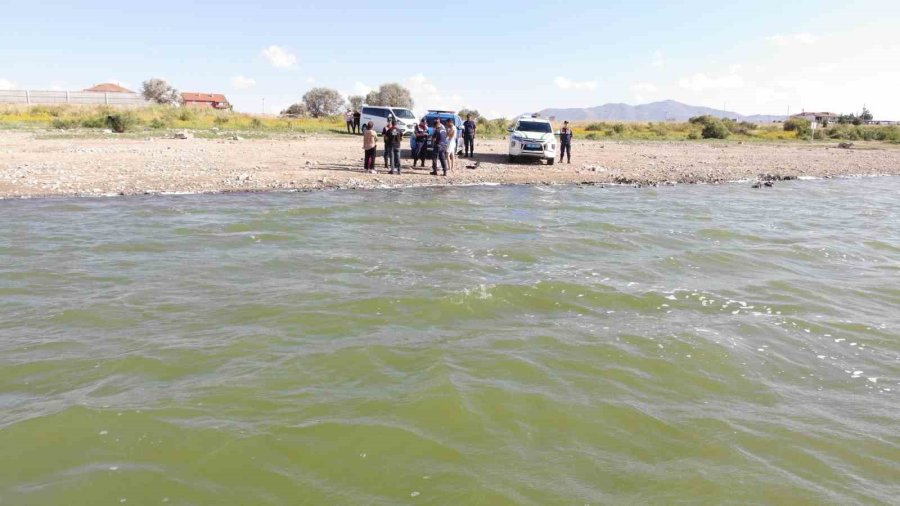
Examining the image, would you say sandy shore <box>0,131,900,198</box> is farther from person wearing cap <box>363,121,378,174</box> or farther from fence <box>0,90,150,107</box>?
fence <box>0,90,150,107</box>

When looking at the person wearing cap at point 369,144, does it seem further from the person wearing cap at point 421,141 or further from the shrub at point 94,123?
the shrub at point 94,123

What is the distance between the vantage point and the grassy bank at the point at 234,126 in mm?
32628

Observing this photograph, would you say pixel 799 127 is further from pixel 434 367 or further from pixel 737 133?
pixel 434 367

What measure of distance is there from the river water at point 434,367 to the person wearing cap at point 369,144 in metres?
6.50

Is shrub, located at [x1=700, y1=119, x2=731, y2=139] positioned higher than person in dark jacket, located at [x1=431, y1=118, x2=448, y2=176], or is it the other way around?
shrub, located at [x1=700, y1=119, x2=731, y2=139]

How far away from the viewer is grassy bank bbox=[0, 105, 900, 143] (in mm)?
32628

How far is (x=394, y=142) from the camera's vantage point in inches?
719

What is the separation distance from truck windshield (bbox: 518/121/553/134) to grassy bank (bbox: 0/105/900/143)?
15.4 metres

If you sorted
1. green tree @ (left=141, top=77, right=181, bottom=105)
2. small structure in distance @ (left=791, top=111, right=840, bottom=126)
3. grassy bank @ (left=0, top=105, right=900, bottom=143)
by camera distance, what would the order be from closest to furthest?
grassy bank @ (left=0, top=105, right=900, bottom=143), small structure in distance @ (left=791, top=111, right=840, bottom=126), green tree @ (left=141, top=77, right=181, bottom=105)

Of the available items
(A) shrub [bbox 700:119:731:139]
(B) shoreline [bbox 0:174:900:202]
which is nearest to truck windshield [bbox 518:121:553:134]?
(B) shoreline [bbox 0:174:900:202]

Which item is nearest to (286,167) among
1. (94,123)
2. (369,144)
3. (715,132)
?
(369,144)

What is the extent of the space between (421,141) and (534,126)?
5.04m

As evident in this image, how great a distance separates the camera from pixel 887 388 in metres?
5.78

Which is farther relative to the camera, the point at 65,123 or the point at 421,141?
the point at 65,123
